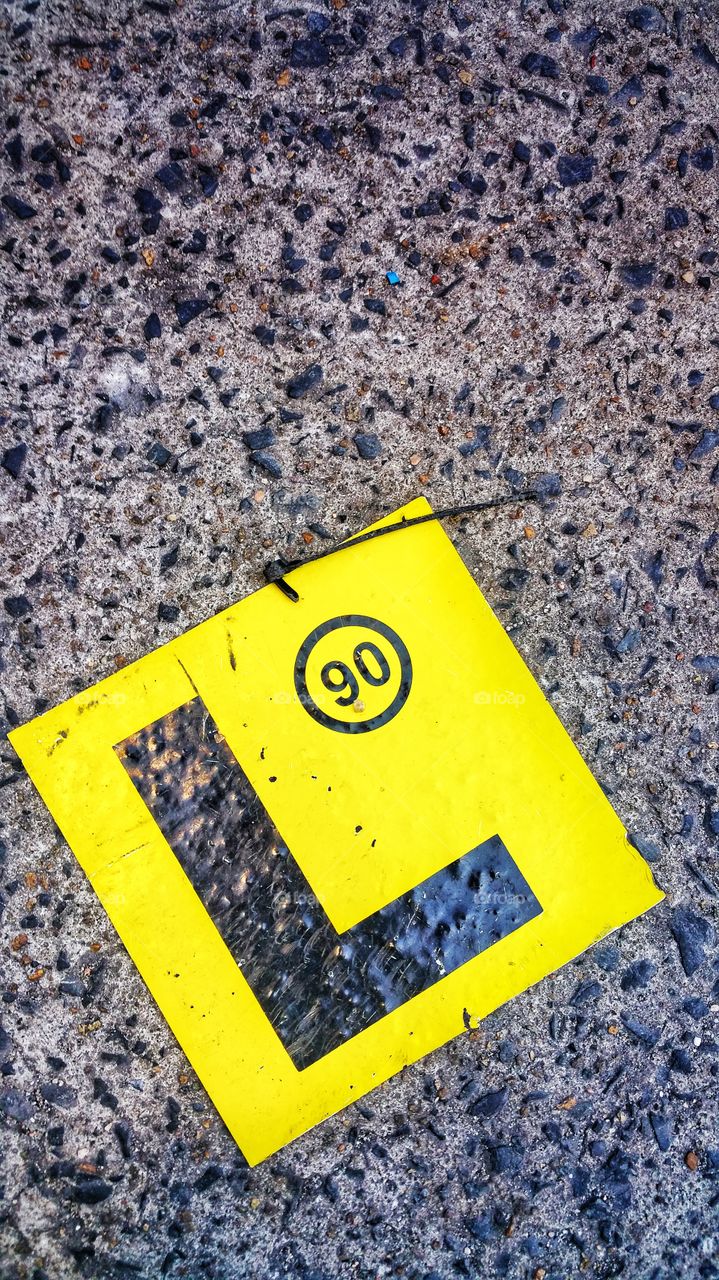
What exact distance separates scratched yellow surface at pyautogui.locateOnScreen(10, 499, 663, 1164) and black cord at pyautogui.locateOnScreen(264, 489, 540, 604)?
13 mm

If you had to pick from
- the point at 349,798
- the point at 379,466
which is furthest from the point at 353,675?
the point at 379,466

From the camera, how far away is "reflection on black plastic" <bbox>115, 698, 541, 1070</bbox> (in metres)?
1.31

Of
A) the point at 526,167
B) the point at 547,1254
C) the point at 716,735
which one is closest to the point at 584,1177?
the point at 547,1254

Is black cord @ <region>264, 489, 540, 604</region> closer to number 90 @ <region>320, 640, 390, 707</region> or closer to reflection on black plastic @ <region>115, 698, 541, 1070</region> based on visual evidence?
number 90 @ <region>320, 640, 390, 707</region>

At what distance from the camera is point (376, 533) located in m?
1.36

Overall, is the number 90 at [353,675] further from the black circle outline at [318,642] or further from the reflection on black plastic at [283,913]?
the reflection on black plastic at [283,913]

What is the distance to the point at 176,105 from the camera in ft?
4.42

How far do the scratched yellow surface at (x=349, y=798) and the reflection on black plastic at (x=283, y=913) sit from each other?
0.02m

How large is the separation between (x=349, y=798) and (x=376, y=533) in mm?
433

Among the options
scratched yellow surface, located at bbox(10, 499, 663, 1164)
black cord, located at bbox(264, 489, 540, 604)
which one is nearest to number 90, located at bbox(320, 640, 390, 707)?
scratched yellow surface, located at bbox(10, 499, 663, 1164)

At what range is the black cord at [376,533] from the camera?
1346 millimetres

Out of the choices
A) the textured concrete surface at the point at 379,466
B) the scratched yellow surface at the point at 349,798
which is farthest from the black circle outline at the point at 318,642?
the textured concrete surface at the point at 379,466

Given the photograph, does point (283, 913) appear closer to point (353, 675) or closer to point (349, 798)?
point (349, 798)

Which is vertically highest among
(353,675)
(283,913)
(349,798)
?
(353,675)
